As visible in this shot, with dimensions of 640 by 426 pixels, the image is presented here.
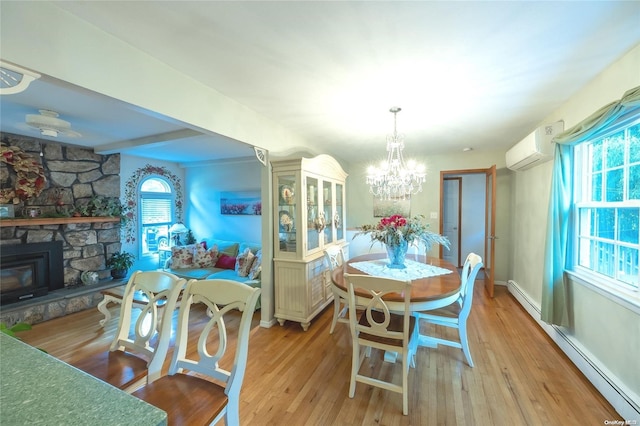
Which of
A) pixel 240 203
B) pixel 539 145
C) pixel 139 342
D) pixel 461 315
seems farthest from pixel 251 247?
pixel 539 145

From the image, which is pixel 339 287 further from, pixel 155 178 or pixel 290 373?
pixel 155 178

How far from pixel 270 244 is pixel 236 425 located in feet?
6.07

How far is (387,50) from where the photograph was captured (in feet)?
5.14

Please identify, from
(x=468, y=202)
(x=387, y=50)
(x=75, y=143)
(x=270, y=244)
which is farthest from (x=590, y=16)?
(x=75, y=143)

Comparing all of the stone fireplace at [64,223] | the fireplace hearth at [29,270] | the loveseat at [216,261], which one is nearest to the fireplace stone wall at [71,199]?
the stone fireplace at [64,223]

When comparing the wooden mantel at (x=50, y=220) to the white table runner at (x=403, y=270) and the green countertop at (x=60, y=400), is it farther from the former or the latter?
the white table runner at (x=403, y=270)

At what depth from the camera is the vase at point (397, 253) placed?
252 cm

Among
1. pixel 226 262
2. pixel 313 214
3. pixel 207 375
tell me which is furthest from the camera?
pixel 226 262

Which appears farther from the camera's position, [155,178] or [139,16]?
[155,178]

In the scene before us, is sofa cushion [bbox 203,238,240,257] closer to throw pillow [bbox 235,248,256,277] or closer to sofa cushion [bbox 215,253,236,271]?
sofa cushion [bbox 215,253,236,271]

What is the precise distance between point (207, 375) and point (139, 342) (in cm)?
51

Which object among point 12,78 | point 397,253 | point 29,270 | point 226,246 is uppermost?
point 12,78

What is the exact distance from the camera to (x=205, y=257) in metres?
4.27

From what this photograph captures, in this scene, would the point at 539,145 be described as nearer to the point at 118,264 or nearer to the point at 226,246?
the point at 226,246
